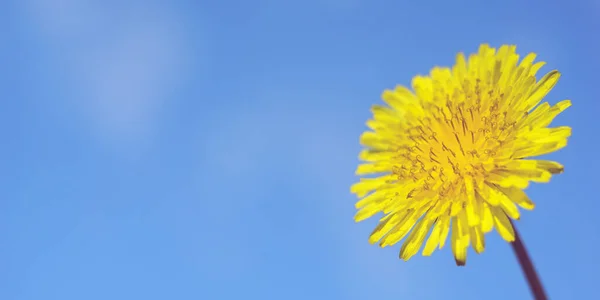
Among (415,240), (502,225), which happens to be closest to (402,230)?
(415,240)

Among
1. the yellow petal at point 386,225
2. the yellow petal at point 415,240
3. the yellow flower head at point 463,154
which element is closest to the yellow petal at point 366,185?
the yellow flower head at point 463,154

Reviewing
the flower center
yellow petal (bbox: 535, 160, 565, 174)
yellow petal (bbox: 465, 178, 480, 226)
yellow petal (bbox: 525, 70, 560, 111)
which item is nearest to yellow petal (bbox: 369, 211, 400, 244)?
the flower center

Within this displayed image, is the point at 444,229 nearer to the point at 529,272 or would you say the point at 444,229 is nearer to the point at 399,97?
the point at 399,97

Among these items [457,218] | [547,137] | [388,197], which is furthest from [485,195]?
[388,197]

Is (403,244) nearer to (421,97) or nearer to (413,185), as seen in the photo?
(413,185)

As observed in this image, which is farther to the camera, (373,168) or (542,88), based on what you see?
(373,168)

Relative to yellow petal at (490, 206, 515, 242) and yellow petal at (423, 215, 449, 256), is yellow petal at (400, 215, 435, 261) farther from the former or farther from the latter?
yellow petal at (490, 206, 515, 242)
